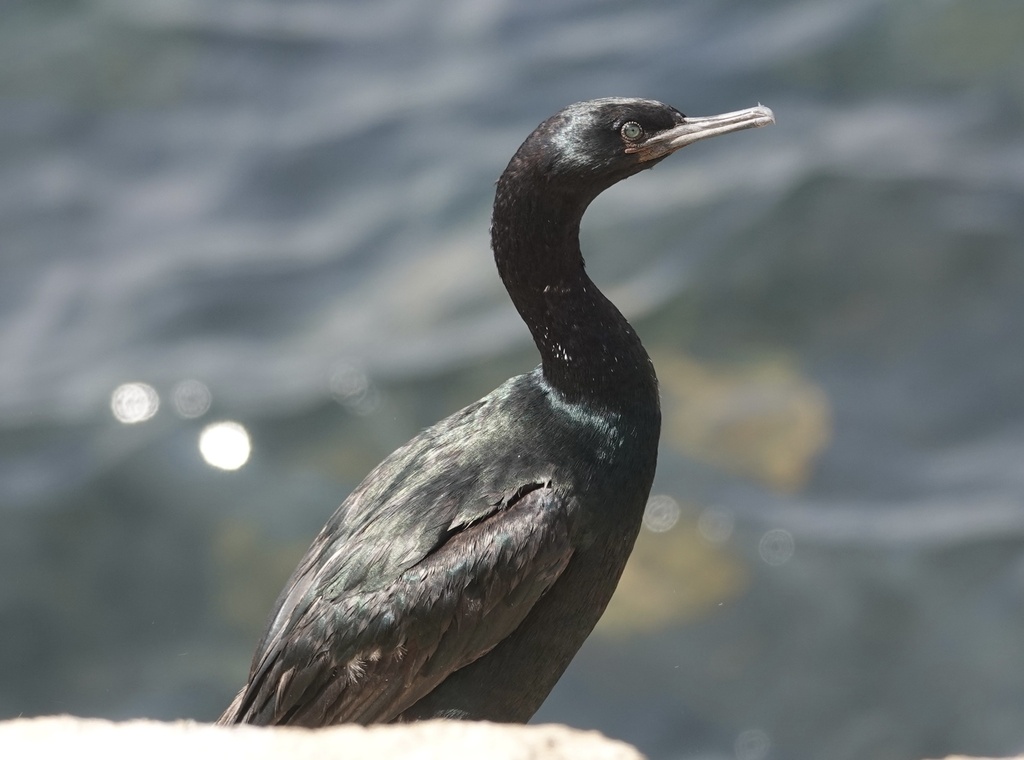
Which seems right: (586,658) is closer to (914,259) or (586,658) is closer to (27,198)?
(914,259)

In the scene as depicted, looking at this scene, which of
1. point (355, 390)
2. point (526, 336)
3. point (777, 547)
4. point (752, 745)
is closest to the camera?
point (752, 745)

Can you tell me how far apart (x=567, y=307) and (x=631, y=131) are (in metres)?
0.61

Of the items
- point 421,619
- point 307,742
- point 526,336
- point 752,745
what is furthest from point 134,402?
point 307,742

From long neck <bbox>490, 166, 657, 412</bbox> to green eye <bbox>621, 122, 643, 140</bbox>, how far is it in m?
0.24

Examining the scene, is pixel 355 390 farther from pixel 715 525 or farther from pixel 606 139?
pixel 606 139

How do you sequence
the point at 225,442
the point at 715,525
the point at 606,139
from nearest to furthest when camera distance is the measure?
the point at 606,139, the point at 715,525, the point at 225,442

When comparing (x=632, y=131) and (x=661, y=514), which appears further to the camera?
(x=661, y=514)

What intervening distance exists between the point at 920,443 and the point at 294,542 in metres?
4.12

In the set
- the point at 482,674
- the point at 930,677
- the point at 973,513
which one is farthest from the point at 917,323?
the point at 482,674

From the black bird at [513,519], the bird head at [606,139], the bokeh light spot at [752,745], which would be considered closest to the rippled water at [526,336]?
the bokeh light spot at [752,745]

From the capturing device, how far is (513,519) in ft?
15.6

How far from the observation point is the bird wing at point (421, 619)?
469 cm

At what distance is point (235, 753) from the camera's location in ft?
11.7

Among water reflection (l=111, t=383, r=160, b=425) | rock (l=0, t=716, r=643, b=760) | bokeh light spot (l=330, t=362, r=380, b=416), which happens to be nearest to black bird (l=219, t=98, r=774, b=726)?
rock (l=0, t=716, r=643, b=760)
